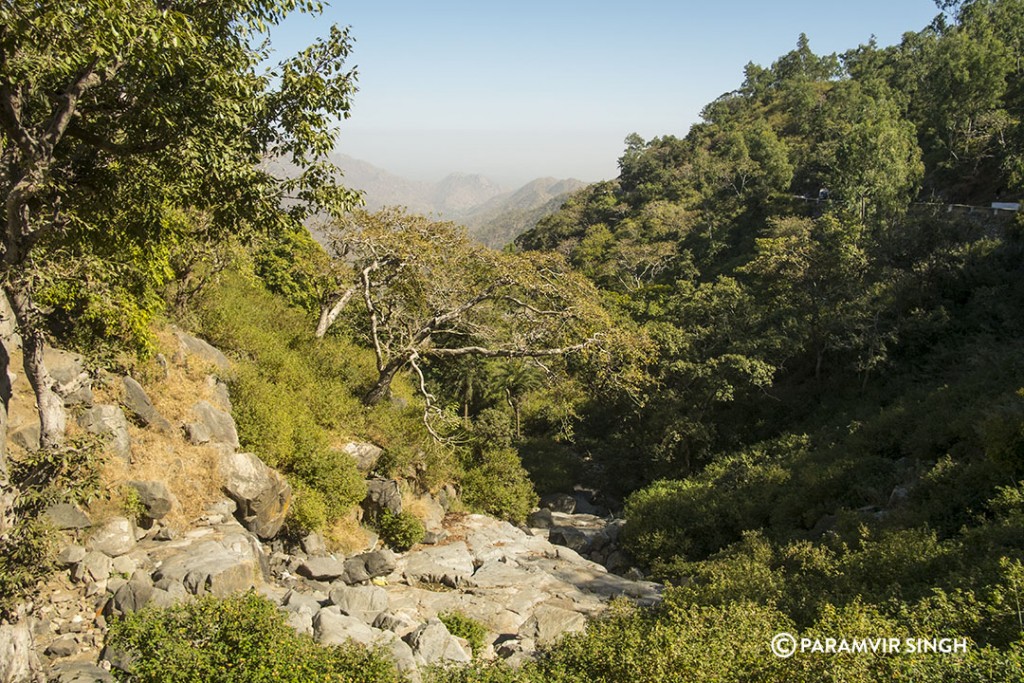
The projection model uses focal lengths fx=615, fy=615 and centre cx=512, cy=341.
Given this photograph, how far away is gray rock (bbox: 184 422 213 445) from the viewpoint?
11.4 metres

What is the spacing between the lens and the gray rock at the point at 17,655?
6031 millimetres

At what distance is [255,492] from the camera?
1138cm

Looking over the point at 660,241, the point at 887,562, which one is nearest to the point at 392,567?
the point at 887,562

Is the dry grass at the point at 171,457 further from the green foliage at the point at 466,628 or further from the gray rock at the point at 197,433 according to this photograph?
the green foliage at the point at 466,628

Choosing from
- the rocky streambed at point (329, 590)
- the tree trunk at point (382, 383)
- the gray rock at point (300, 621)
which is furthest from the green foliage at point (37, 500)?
the tree trunk at point (382, 383)

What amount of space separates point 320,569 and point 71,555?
162 inches

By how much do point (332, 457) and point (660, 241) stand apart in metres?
45.8

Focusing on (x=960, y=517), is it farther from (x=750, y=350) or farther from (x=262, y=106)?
(x=262, y=106)

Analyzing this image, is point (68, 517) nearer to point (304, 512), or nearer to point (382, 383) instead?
point (304, 512)

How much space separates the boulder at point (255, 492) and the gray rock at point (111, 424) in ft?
5.50

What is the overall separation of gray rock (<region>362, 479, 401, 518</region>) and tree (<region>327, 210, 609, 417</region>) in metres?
2.96

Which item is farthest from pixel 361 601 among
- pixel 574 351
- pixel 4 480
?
pixel 574 351

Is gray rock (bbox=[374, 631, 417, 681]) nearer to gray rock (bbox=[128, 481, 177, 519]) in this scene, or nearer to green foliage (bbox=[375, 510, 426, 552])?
gray rock (bbox=[128, 481, 177, 519])

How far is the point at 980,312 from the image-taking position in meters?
21.2
